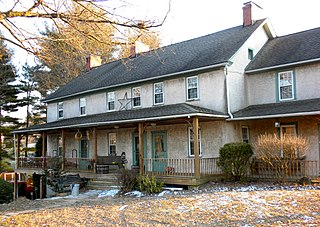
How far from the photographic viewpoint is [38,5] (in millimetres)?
7648

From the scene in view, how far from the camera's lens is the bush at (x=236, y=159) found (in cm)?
1491

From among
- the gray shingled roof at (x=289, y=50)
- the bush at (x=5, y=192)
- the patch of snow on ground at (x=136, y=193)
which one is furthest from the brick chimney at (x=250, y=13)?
the bush at (x=5, y=192)

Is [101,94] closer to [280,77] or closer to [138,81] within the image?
[138,81]

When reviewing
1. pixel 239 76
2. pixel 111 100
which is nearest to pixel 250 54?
pixel 239 76

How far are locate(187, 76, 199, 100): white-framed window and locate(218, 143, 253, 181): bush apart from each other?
13.1 ft

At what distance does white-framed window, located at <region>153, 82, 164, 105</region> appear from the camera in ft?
65.9

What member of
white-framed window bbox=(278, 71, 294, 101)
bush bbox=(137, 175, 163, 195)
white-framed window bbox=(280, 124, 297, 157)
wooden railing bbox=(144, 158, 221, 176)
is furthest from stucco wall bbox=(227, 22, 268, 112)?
bush bbox=(137, 175, 163, 195)

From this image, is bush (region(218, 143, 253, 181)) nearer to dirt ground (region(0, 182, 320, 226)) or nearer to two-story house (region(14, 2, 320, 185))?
two-story house (region(14, 2, 320, 185))

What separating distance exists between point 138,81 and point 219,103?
578 centimetres

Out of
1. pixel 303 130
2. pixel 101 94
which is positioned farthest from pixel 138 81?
pixel 303 130

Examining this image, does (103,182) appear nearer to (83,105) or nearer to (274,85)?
(83,105)

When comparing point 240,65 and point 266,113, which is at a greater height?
point 240,65

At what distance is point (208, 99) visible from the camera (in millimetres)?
17656

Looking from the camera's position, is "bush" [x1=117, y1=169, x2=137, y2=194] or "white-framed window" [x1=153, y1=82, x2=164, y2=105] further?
"white-framed window" [x1=153, y1=82, x2=164, y2=105]
